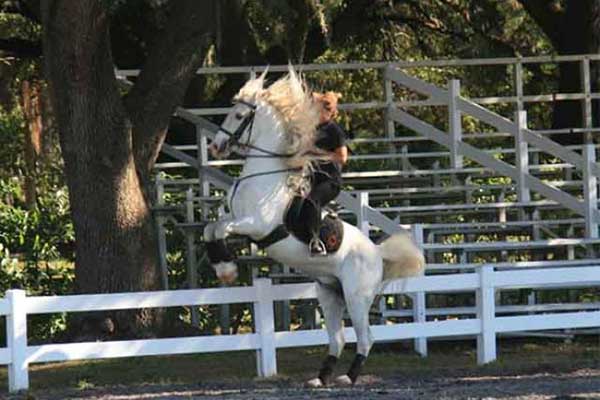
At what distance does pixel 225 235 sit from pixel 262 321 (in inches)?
62.6

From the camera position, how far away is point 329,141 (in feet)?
38.4

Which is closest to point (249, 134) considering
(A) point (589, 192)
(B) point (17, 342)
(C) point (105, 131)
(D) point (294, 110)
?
(D) point (294, 110)

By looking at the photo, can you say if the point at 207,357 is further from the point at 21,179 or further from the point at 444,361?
the point at 21,179

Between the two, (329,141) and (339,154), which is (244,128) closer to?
(329,141)

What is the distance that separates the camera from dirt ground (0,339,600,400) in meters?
10.9

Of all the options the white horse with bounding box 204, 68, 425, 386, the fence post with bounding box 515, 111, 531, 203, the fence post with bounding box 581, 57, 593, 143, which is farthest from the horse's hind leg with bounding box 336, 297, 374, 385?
the fence post with bounding box 581, 57, 593, 143

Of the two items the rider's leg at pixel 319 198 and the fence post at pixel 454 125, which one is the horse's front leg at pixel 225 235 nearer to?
the rider's leg at pixel 319 198

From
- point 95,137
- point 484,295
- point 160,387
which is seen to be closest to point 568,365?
point 484,295

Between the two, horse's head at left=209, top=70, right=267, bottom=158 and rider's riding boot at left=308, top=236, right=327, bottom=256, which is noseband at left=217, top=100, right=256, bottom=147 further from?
rider's riding boot at left=308, top=236, right=327, bottom=256

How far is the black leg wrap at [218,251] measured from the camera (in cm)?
1125

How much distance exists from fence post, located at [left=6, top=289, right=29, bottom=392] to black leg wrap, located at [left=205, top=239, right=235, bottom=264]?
205 centimetres

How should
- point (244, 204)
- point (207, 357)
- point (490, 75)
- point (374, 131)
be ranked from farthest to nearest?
point (374, 131) → point (490, 75) → point (207, 357) → point (244, 204)

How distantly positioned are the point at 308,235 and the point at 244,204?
64cm

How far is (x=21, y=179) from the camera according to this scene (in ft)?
94.7
